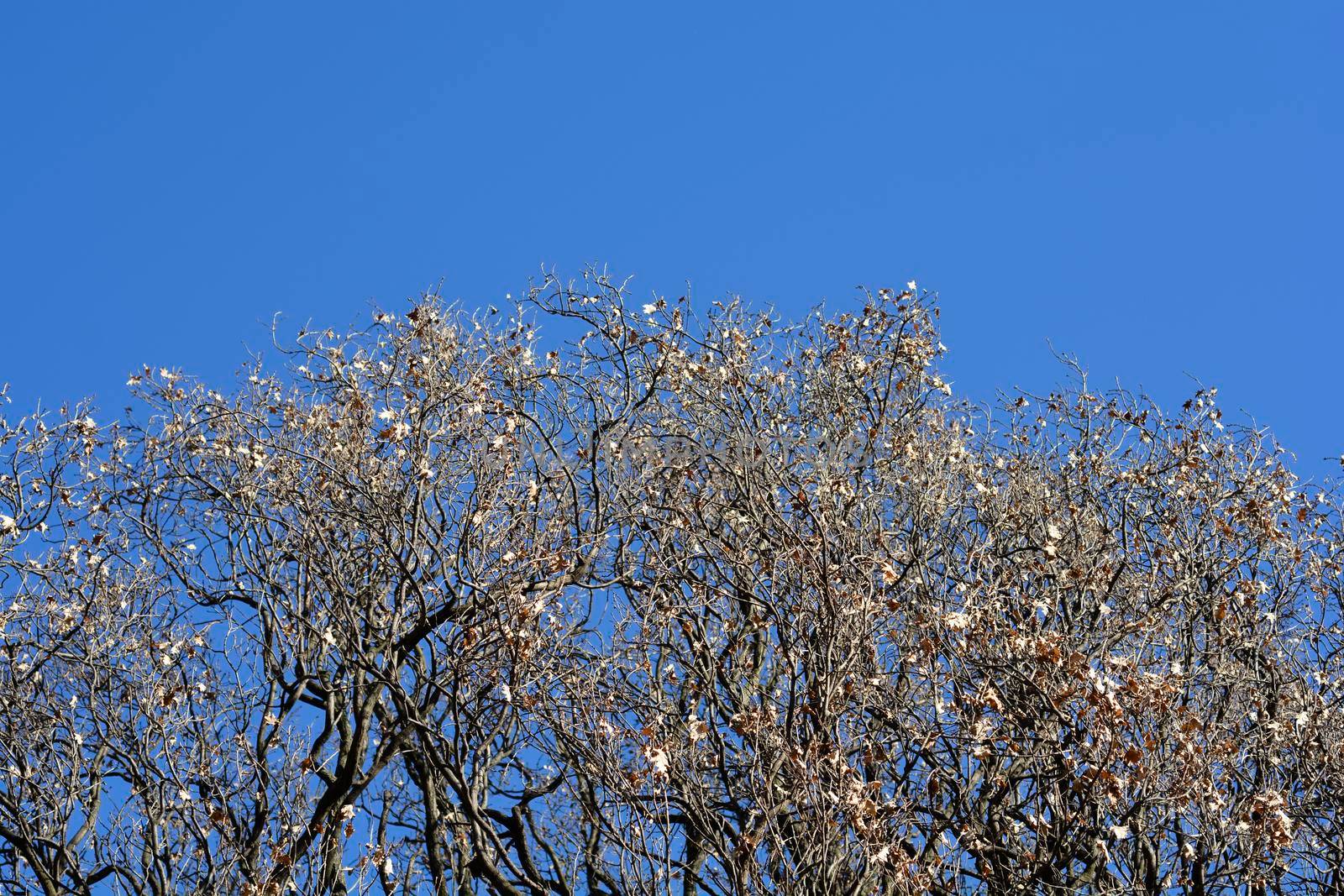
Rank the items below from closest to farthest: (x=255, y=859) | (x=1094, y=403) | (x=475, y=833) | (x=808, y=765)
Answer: (x=808, y=765)
(x=475, y=833)
(x=255, y=859)
(x=1094, y=403)

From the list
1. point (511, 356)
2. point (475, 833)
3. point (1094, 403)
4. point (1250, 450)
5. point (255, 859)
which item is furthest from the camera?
point (1094, 403)

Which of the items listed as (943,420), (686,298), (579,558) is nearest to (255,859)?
(579,558)

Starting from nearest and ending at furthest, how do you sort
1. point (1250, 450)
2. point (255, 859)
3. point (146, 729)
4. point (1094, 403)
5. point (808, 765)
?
point (808, 765), point (255, 859), point (146, 729), point (1250, 450), point (1094, 403)

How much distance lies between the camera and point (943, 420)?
1385 centimetres

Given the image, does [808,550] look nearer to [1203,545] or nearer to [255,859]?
[255,859]

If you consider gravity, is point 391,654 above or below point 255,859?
above

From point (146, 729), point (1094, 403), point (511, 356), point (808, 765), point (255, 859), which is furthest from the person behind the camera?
point (1094, 403)

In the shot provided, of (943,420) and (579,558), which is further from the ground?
(943,420)

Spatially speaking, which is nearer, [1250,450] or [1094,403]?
[1250,450]

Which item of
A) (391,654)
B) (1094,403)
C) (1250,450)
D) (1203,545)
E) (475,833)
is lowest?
(475,833)

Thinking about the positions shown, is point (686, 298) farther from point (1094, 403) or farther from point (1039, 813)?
point (1039, 813)

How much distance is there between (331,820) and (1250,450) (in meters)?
8.37

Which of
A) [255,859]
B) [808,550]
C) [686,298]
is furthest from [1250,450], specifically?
[255,859]

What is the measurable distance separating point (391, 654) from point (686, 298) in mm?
5023
